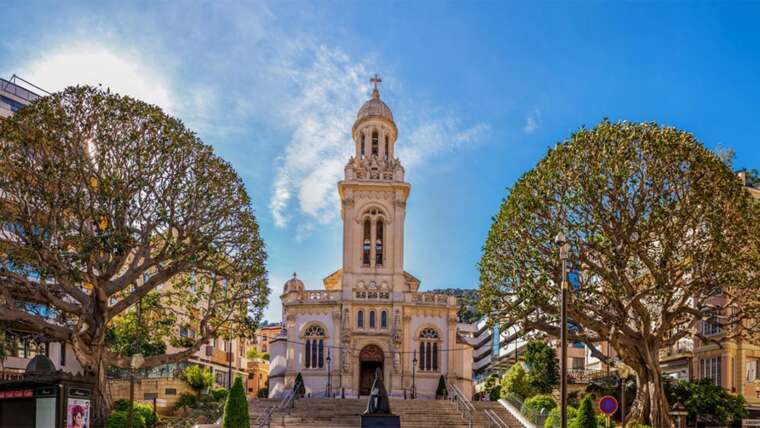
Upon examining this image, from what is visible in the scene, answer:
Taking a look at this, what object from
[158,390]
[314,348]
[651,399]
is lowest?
[158,390]

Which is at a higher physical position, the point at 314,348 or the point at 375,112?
the point at 375,112

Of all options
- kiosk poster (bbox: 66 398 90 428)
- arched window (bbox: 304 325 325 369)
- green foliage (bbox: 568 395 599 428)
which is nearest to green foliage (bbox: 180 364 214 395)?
arched window (bbox: 304 325 325 369)

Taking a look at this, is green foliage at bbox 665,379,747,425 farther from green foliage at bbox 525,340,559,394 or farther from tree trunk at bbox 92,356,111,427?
tree trunk at bbox 92,356,111,427

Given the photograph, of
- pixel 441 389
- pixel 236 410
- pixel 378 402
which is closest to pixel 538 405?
pixel 378 402

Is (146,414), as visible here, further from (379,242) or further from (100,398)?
(379,242)

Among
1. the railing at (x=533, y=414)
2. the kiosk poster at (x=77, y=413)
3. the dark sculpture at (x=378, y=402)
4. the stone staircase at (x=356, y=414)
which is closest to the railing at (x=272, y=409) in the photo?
the stone staircase at (x=356, y=414)

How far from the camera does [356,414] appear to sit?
142ft

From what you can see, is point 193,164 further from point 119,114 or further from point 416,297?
point 416,297

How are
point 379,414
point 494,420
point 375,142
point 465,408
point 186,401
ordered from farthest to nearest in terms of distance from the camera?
point 375,142, point 186,401, point 465,408, point 494,420, point 379,414

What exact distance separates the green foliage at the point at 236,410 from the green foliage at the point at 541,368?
76.2 feet

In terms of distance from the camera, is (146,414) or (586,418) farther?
(146,414)

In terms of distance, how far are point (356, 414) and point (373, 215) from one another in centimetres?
1817

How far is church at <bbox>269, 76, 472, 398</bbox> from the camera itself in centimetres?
5541

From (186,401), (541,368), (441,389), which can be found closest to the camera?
(186,401)
